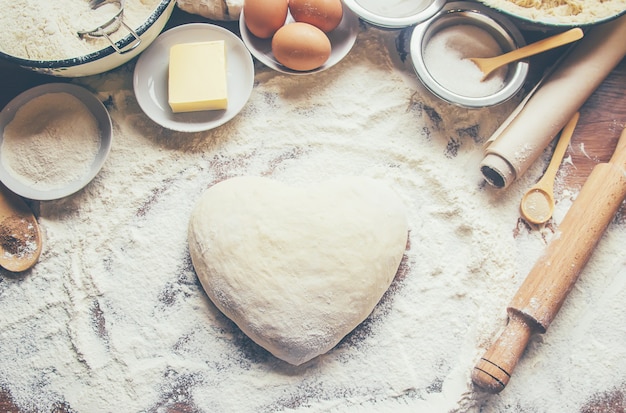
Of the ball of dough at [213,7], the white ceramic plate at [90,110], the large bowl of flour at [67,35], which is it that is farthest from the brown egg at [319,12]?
the white ceramic plate at [90,110]

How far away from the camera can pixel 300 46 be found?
137cm

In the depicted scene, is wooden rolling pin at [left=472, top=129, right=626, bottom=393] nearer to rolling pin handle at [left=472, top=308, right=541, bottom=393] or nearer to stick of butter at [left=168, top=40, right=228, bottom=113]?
rolling pin handle at [left=472, top=308, right=541, bottom=393]

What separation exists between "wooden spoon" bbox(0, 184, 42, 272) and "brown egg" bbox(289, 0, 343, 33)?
33.2 inches

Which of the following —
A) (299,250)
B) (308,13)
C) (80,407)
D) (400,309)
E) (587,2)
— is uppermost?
(587,2)

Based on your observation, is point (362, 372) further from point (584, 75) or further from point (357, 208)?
point (584, 75)

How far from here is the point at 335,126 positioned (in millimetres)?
1438

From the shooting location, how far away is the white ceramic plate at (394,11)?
1431 mm

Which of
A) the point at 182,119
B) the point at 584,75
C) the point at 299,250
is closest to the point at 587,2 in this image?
the point at 584,75

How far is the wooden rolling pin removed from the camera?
124 cm

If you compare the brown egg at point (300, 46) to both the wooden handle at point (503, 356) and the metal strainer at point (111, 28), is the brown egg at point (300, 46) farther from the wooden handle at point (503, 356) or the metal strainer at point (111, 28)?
the wooden handle at point (503, 356)

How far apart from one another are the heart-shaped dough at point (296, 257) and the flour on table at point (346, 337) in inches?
3.6

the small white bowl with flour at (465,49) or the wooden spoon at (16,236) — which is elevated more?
the small white bowl with flour at (465,49)

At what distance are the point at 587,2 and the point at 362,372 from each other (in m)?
1.08

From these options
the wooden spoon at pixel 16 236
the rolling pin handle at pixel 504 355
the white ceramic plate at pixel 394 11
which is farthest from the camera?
the white ceramic plate at pixel 394 11
